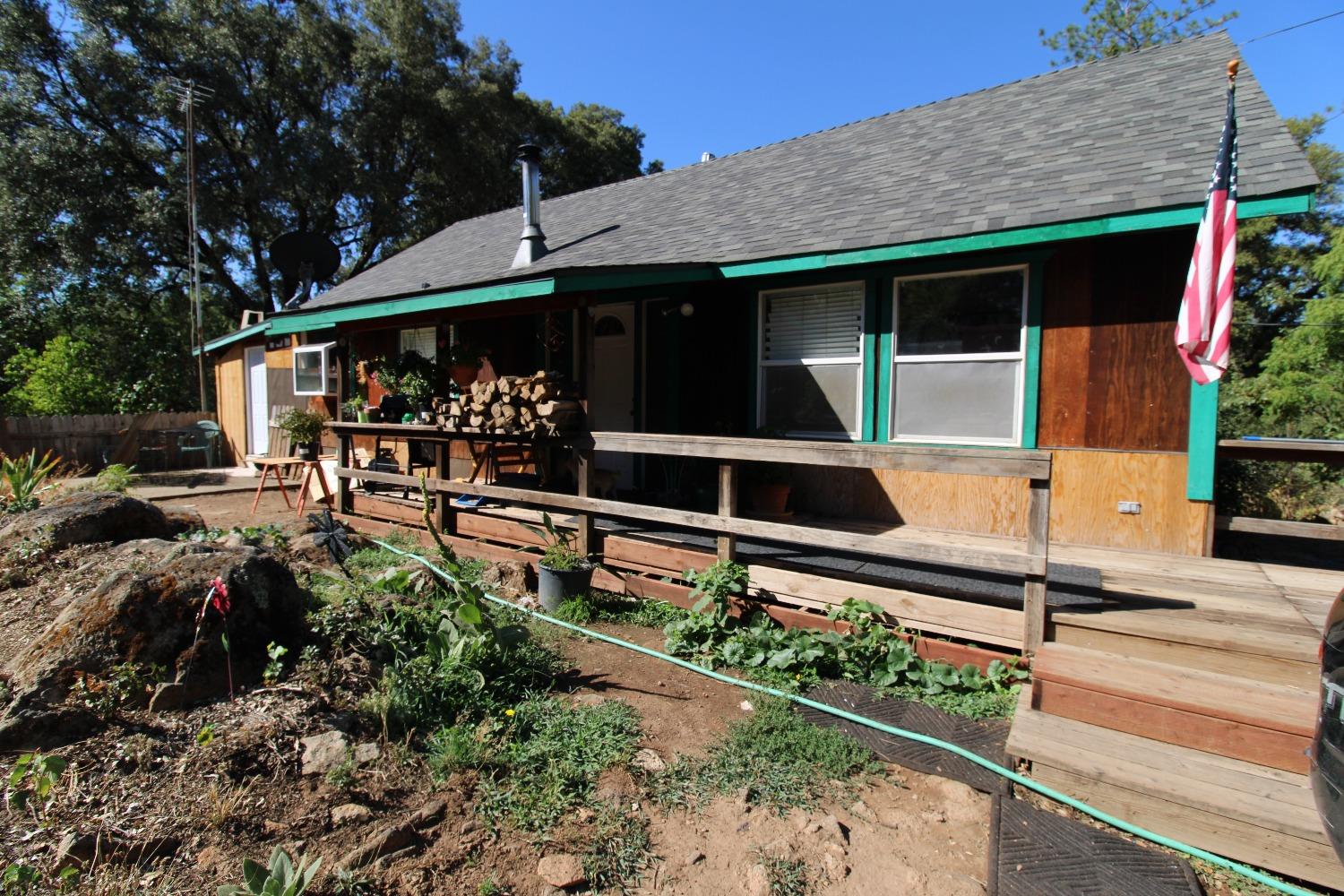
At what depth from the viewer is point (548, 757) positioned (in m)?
3.10

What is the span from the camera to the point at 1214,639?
11.1 ft

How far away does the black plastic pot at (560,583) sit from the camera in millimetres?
5195

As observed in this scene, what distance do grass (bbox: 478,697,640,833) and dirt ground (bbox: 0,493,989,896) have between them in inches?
3.6

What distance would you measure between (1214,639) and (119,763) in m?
4.88

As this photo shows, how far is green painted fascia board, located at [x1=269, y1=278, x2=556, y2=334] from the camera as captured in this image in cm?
589

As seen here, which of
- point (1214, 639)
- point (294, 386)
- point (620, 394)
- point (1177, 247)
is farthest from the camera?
point (294, 386)

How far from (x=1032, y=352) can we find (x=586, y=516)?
3.83m

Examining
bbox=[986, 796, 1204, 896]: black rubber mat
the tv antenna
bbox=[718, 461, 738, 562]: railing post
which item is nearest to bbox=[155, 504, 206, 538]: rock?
bbox=[718, 461, 738, 562]: railing post

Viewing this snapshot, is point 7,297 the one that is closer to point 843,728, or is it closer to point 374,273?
point 374,273

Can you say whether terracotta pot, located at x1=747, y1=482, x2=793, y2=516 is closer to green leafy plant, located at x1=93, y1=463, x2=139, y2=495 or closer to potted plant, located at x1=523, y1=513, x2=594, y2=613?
potted plant, located at x1=523, y1=513, x2=594, y2=613

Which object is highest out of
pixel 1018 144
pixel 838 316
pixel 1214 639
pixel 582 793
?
pixel 1018 144

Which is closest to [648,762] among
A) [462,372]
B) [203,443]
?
[462,372]

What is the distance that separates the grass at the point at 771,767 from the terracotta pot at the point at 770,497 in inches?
117

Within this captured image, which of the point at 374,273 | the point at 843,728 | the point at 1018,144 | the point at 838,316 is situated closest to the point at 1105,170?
the point at 1018,144
